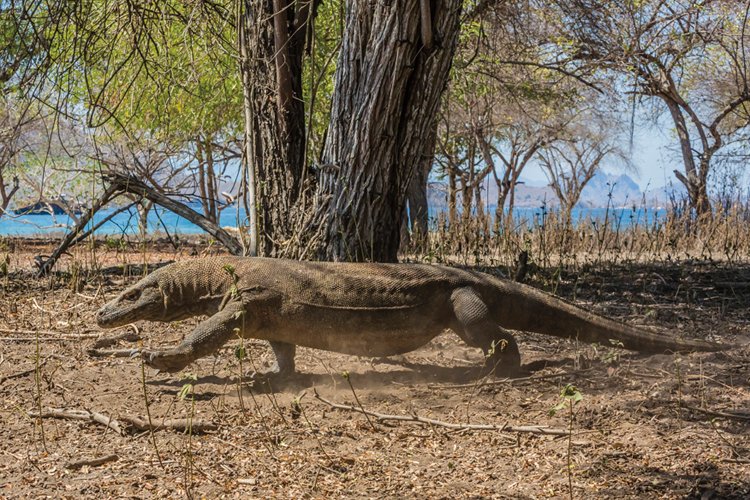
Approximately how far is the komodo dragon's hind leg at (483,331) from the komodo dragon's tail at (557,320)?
Answer: 18 centimetres

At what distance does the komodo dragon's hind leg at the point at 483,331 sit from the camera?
13.5 feet

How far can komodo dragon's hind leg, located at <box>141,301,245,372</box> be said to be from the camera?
13.0 feet

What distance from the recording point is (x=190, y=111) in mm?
12773

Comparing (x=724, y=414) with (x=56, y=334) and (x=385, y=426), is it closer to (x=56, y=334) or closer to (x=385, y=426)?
(x=385, y=426)

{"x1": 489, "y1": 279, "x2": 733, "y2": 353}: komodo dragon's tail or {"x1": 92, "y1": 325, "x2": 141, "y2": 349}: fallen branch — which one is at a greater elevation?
{"x1": 489, "y1": 279, "x2": 733, "y2": 353}: komodo dragon's tail

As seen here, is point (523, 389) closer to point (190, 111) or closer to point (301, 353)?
point (301, 353)

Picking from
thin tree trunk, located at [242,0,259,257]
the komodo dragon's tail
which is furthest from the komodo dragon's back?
thin tree trunk, located at [242,0,259,257]

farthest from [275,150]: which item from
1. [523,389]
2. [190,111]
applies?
[190,111]

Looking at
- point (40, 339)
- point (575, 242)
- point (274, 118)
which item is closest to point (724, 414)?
point (274, 118)

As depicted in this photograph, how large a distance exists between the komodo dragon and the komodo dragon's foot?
0.06 metres

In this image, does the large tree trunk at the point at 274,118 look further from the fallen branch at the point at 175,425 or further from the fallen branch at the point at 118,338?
the fallen branch at the point at 175,425

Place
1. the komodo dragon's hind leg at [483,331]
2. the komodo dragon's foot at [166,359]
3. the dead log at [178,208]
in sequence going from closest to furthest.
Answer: the komodo dragon's foot at [166,359], the komodo dragon's hind leg at [483,331], the dead log at [178,208]

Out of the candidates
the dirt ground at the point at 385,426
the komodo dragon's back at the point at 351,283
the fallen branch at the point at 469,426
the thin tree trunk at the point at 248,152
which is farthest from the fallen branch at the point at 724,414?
the thin tree trunk at the point at 248,152

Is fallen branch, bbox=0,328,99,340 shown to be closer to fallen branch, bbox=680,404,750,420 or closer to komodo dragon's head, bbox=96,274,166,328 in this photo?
komodo dragon's head, bbox=96,274,166,328
